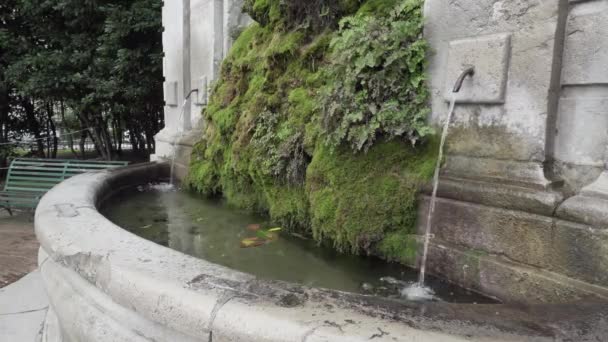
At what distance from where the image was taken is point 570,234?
201cm

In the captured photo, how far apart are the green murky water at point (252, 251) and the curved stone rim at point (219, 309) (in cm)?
87

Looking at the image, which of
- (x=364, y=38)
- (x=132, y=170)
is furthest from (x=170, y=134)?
(x=364, y=38)

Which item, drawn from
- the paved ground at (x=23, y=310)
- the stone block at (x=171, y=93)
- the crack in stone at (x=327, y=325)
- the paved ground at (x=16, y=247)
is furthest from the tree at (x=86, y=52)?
the crack in stone at (x=327, y=325)

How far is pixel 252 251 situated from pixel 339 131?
1.04m

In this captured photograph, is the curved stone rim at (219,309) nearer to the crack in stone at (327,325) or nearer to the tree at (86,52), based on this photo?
the crack in stone at (327,325)

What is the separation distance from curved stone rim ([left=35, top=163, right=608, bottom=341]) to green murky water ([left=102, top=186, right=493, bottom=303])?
87 cm

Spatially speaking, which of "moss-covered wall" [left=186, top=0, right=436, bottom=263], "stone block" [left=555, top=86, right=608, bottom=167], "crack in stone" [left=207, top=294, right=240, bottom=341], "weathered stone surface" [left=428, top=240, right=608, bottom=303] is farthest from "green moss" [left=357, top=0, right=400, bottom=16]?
"crack in stone" [left=207, top=294, right=240, bottom=341]

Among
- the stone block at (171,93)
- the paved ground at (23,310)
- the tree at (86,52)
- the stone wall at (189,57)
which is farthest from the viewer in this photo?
the tree at (86,52)

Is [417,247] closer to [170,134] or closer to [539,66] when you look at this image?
[539,66]

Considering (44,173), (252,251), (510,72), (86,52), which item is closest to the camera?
(510,72)

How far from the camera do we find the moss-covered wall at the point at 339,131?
273 cm

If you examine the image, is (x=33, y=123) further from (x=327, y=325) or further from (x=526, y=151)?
(x=327, y=325)

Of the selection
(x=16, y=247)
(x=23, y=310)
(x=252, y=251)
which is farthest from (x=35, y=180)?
(x=252, y=251)

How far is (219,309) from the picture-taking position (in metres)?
1.44
